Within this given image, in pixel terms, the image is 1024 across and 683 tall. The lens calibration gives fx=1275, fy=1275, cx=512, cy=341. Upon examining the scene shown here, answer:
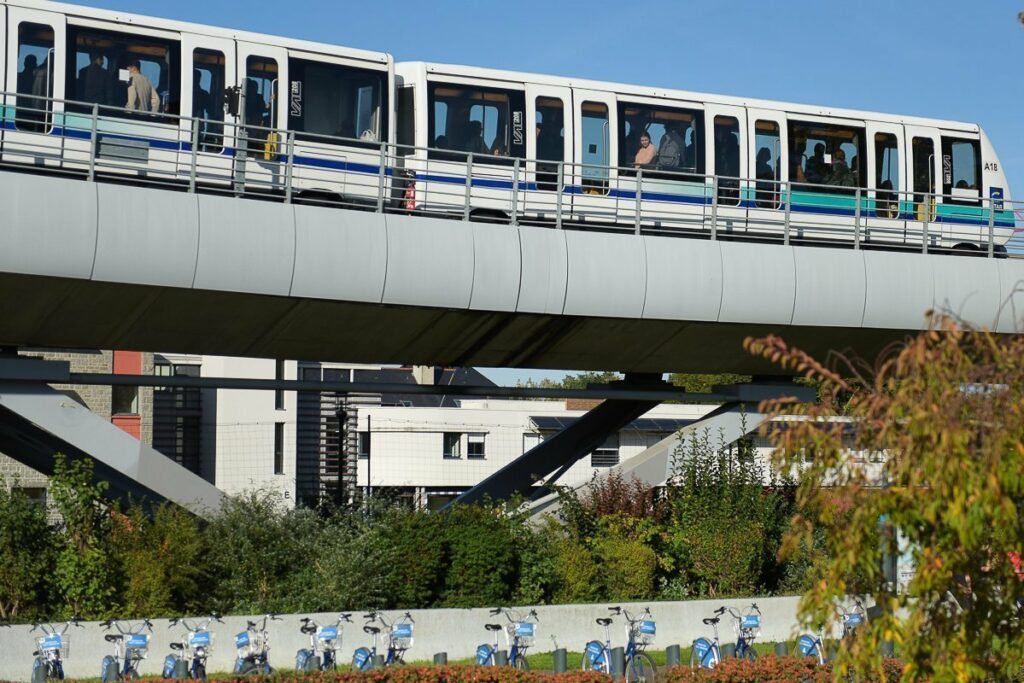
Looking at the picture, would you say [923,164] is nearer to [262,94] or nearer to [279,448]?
[262,94]

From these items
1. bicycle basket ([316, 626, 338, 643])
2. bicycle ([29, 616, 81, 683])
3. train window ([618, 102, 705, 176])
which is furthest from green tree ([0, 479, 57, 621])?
train window ([618, 102, 705, 176])

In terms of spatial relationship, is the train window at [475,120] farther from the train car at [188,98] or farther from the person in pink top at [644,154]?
the person in pink top at [644,154]

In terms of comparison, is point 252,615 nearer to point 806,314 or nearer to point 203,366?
point 806,314

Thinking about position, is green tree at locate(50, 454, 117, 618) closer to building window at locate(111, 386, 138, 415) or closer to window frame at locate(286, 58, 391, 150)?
window frame at locate(286, 58, 391, 150)

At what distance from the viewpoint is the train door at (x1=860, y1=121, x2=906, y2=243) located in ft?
83.4

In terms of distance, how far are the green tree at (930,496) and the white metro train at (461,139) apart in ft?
39.6

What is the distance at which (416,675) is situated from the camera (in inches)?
481

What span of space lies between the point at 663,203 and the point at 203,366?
3596 centimetres

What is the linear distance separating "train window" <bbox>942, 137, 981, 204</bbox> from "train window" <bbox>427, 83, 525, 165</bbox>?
9.47 m

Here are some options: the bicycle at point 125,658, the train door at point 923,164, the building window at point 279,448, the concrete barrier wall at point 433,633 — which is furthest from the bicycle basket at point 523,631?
the building window at point 279,448

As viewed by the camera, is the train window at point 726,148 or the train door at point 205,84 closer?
the train door at point 205,84

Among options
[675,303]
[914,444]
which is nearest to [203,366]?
[675,303]

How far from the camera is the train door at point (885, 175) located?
83.4ft

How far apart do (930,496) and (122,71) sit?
16724 mm
